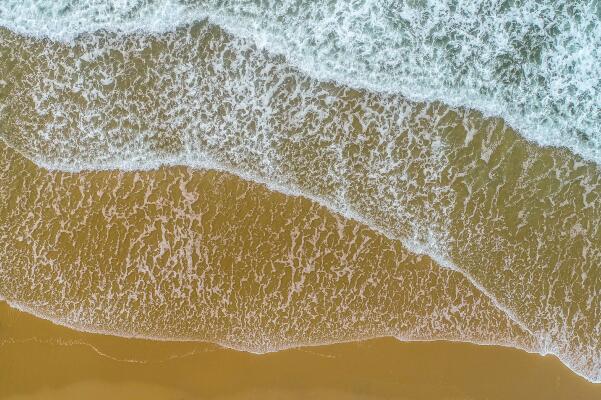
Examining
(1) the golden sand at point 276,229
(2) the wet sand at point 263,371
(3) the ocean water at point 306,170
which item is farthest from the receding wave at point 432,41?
(2) the wet sand at point 263,371

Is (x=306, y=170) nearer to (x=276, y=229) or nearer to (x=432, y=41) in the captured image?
(x=276, y=229)

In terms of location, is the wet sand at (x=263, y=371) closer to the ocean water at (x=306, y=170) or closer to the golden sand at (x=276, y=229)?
the golden sand at (x=276, y=229)

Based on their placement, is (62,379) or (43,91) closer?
(62,379)

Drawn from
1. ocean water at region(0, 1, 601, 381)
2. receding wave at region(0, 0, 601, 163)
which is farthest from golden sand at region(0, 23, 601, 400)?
receding wave at region(0, 0, 601, 163)

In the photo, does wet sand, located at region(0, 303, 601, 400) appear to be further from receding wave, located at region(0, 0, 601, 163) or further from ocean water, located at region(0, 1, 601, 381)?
receding wave, located at region(0, 0, 601, 163)

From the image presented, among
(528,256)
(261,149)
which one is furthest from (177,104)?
(528,256)

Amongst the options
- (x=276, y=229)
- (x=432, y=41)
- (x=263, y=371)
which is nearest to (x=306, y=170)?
(x=276, y=229)

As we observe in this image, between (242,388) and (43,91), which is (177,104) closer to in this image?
(43,91)
